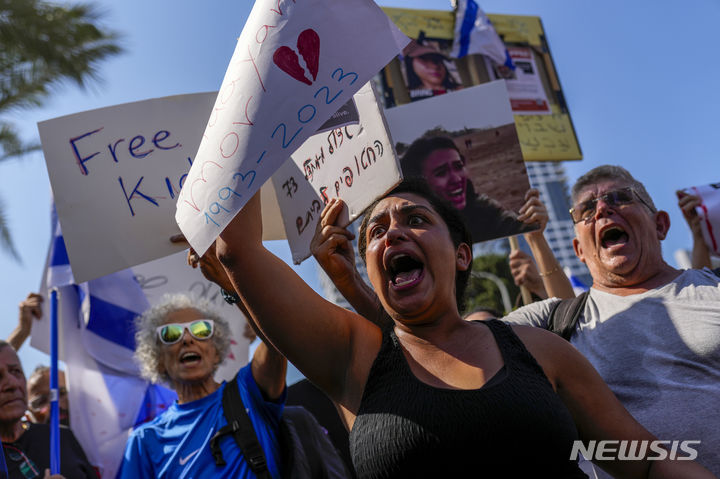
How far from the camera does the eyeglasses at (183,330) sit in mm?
3430

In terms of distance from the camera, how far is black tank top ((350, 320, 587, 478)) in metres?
1.46

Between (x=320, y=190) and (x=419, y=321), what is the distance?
68 cm

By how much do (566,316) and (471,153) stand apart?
112 centimetres

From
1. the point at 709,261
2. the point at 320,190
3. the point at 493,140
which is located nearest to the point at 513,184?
the point at 493,140

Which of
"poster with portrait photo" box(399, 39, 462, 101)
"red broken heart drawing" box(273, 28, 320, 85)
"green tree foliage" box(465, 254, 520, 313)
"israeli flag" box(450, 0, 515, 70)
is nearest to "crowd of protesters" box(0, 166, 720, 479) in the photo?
"red broken heart drawing" box(273, 28, 320, 85)

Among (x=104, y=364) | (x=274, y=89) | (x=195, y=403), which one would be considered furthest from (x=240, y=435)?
(x=104, y=364)

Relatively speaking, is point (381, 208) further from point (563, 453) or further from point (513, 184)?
point (513, 184)

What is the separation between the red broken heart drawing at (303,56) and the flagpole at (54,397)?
2.66 m

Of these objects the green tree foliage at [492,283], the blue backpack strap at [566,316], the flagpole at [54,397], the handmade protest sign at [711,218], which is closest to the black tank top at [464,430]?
the blue backpack strap at [566,316]

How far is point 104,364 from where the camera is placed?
4.43 meters

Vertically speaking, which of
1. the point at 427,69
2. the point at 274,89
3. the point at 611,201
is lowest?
the point at 611,201

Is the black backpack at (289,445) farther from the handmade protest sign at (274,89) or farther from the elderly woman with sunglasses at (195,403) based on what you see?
the handmade protest sign at (274,89)

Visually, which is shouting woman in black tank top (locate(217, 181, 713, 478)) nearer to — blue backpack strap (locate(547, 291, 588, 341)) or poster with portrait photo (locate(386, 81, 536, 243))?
blue backpack strap (locate(547, 291, 588, 341))

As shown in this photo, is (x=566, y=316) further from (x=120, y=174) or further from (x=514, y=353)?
(x=120, y=174)
